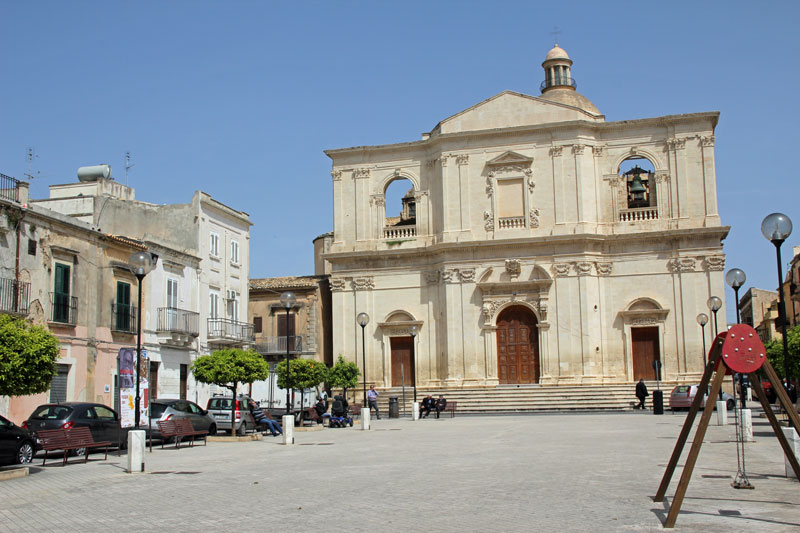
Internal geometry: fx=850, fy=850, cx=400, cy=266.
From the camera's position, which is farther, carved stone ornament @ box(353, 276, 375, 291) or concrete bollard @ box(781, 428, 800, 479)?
carved stone ornament @ box(353, 276, 375, 291)

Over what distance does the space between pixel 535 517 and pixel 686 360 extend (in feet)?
112

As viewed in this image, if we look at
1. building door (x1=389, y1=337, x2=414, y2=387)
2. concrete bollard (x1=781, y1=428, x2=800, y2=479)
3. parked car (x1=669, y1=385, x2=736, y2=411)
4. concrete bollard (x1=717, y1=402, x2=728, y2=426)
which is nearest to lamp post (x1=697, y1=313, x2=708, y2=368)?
parked car (x1=669, y1=385, x2=736, y2=411)

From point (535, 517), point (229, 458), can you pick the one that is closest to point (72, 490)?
point (229, 458)

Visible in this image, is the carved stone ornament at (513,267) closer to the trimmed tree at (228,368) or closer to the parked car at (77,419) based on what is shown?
the trimmed tree at (228,368)

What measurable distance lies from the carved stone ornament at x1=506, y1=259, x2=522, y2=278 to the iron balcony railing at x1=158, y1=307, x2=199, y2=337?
51.9 feet

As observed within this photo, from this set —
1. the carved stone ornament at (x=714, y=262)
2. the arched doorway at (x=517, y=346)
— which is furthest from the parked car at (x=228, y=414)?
the carved stone ornament at (x=714, y=262)

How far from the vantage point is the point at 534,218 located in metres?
43.5

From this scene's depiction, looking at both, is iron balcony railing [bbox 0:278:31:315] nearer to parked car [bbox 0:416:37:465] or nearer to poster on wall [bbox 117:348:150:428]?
poster on wall [bbox 117:348:150:428]

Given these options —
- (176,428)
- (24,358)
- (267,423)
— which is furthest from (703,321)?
(24,358)

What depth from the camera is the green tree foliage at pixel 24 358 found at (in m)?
15.0

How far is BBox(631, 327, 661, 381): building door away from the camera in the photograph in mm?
42250

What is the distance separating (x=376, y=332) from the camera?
46031 mm

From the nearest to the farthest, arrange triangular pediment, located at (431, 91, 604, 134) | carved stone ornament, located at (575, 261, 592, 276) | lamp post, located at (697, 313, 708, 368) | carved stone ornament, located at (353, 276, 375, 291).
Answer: lamp post, located at (697, 313, 708, 368)
carved stone ornament, located at (575, 261, 592, 276)
triangular pediment, located at (431, 91, 604, 134)
carved stone ornament, located at (353, 276, 375, 291)

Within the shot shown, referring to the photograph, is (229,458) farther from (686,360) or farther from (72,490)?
(686,360)
